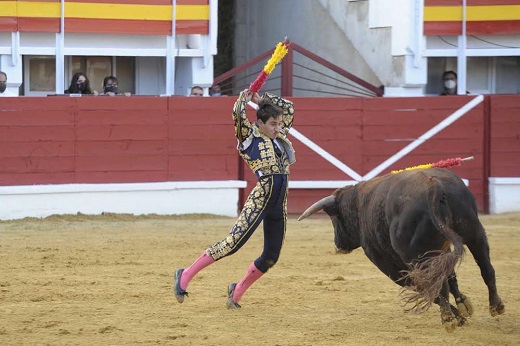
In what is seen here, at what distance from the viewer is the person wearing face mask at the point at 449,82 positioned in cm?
1246

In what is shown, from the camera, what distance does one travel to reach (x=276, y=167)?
6.10 metres

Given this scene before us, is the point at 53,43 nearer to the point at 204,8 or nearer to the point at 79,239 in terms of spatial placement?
the point at 204,8

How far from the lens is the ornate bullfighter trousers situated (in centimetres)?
604

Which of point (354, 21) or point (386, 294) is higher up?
point (354, 21)

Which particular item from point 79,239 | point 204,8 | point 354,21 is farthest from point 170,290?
point 354,21

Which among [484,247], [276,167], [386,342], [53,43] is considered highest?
[53,43]

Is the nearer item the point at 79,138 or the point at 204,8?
the point at 79,138

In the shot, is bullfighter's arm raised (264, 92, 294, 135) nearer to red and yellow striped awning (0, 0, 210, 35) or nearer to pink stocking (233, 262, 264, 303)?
pink stocking (233, 262, 264, 303)

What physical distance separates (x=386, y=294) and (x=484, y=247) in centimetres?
144

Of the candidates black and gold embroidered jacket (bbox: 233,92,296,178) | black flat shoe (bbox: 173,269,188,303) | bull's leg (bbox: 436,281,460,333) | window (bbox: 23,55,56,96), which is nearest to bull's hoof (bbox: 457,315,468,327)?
bull's leg (bbox: 436,281,460,333)

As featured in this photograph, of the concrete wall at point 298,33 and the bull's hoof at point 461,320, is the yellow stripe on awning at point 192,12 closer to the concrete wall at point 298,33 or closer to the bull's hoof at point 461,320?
the concrete wall at point 298,33

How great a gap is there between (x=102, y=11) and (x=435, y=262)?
7.44 m

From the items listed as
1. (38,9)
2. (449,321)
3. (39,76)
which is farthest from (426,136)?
(449,321)

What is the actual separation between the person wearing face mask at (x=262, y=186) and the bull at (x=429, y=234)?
54cm
